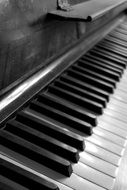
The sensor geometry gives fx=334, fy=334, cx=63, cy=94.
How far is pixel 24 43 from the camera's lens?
5.22ft

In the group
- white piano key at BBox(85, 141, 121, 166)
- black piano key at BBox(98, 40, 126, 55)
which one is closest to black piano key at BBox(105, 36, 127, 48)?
black piano key at BBox(98, 40, 126, 55)

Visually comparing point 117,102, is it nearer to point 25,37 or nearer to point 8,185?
point 25,37

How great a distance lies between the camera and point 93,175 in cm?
148

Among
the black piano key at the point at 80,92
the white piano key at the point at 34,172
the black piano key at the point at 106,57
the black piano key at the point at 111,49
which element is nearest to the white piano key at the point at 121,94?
the black piano key at the point at 80,92

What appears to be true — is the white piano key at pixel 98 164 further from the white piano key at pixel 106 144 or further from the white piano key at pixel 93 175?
the white piano key at pixel 106 144

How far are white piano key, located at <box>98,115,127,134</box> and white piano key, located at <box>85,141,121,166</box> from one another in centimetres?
24

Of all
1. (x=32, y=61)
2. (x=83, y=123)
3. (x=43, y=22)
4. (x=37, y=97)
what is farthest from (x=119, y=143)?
(x=43, y=22)

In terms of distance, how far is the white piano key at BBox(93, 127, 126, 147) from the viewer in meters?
1.83

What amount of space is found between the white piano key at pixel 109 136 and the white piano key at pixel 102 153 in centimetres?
13

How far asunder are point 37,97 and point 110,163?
564 millimetres

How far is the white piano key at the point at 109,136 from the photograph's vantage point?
1827 mm

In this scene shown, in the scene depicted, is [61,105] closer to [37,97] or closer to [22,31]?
[37,97]

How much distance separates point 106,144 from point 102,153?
10 cm

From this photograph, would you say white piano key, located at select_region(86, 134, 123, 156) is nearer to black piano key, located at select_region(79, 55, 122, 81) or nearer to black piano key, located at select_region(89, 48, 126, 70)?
black piano key, located at select_region(79, 55, 122, 81)
